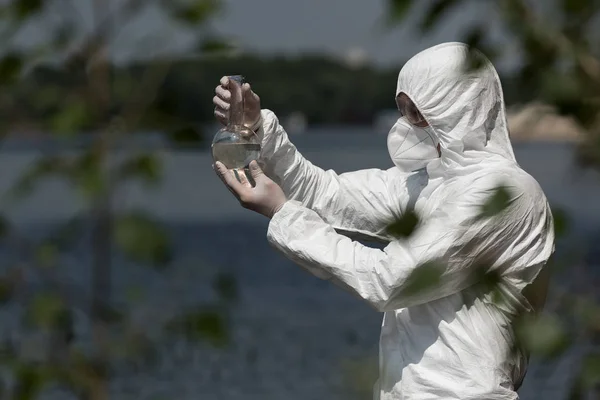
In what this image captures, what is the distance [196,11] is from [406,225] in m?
0.97

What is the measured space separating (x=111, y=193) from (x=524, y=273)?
3.78 feet

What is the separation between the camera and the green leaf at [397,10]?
112 cm

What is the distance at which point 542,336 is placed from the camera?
119 cm

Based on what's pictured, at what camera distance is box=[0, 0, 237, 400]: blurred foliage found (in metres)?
2.04

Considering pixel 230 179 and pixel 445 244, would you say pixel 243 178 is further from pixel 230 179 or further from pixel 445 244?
pixel 445 244

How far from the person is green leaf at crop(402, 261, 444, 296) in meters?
1.27

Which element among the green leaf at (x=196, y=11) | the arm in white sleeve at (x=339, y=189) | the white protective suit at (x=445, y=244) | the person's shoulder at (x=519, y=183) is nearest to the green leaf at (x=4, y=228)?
the green leaf at (x=196, y=11)

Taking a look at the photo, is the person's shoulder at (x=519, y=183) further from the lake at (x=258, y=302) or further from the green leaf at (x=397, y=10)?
the green leaf at (x=397, y=10)

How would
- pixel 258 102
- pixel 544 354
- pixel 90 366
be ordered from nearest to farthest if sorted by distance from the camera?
1. pixel 544 354
2. pixel 90 366
3. pixel 258 102

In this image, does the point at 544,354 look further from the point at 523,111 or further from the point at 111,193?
the point at 111,193

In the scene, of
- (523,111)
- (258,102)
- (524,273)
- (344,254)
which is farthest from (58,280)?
(523,111)

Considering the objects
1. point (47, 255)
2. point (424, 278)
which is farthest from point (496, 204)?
point (47, 255)

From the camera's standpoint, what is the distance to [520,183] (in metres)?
2.77

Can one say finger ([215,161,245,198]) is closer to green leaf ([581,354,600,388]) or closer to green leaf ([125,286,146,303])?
green leaf ([125,286,146,303])
